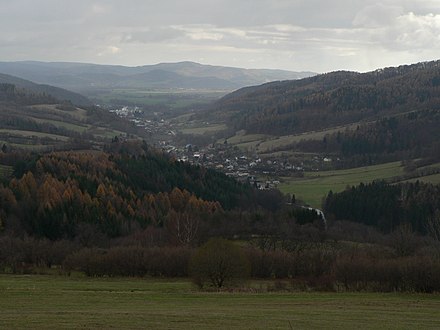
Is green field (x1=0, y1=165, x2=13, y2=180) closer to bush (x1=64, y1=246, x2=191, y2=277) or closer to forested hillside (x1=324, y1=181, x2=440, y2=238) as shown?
bush (x1=64, y1=246, x2=191, y2=277)

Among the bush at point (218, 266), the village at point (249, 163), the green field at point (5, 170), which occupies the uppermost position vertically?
the bush at point (218, 266)

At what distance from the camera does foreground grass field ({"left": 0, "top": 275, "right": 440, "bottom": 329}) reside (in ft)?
74.9

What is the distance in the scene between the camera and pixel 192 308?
91.7ft

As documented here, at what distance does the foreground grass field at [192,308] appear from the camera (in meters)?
22.8

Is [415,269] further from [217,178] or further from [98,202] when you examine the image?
[217,178]

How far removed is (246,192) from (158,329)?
89.3m

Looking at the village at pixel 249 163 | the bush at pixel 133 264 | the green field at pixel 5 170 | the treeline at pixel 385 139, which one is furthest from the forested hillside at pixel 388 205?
the green field at pixel 5 170

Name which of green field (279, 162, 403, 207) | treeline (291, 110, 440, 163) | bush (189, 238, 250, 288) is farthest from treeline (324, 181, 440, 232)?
bush (189, 238, 250, 288)

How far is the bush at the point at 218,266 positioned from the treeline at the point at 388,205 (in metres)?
56.8

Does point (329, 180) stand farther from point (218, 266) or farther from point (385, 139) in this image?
point (218, 266)

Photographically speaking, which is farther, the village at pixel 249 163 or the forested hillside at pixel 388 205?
the village at pixel 249 163

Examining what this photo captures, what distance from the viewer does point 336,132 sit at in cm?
18275

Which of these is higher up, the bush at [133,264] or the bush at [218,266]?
the bush at [218,266]

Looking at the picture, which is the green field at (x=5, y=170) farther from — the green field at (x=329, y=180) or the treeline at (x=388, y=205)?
the treeline at (x=388, y=205)
